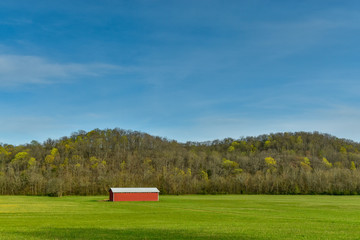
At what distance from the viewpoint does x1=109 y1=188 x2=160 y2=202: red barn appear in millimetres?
82062

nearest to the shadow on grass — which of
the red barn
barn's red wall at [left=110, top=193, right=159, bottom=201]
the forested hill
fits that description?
the red barn

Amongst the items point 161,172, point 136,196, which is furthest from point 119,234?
point 161,172

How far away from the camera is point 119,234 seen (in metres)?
27.5

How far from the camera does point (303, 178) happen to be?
130 meters

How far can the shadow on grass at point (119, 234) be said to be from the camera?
25953 mm

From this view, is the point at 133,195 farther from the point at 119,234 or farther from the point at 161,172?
the point at 161,172

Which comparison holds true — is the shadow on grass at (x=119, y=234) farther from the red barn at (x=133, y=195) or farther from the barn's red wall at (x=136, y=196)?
the barn's red wall at (x=136, y=196)

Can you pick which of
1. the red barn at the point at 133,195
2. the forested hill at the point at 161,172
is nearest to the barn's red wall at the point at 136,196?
the red barn at the point at 133,195

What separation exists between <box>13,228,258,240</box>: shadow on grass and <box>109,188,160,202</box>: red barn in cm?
5208

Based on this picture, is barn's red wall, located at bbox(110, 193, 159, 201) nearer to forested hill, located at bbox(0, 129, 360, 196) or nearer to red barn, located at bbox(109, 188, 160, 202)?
red barn, located at bbox(109, 188, 160, 202)

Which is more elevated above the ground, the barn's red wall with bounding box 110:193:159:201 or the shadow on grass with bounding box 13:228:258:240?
the shadow on grass with bounding box 13:228:258:240

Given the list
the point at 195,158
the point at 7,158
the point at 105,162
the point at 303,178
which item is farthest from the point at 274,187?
the point at 7,158

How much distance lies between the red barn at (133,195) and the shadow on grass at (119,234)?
52083mm

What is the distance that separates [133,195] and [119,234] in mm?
56530
